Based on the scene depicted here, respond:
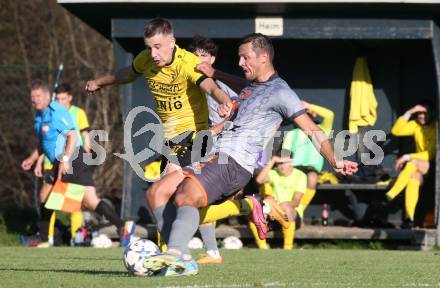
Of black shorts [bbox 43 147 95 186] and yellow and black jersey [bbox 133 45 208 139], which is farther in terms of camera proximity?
black shorts [bbox 43 147 95 186]

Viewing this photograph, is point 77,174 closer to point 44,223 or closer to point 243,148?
point 44,223

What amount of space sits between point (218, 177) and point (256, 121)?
1.64 feet

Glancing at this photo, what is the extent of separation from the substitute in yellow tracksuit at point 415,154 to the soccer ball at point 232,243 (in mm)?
1958

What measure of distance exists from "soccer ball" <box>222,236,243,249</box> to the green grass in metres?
1.85

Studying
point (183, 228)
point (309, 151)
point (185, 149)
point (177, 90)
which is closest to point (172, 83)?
point (177, 90)

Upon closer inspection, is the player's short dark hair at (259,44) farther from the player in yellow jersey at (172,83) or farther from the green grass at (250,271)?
the green grass at (250,271)

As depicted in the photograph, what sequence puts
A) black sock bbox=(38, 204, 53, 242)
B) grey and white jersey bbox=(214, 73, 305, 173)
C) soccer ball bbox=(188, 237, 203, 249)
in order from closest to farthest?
grey and white jersey bbox=(214, 73, 305, 173), soccer ball bbox=(188, 237, 203, 249), black sock bbox=(38, 204, 53, 242)

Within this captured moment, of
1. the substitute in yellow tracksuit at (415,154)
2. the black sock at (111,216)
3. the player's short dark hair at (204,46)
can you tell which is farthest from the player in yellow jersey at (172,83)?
the substitute in yellow tracksuit at (415,154)

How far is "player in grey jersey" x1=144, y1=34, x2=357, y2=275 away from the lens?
7078 mm

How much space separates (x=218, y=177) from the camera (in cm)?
723

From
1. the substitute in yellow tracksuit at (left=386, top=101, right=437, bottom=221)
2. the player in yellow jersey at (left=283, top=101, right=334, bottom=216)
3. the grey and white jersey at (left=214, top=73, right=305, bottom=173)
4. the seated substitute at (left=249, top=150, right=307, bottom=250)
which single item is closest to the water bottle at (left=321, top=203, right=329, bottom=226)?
the player in yellow jersey at (left=283, top=101, right=334, bottom=216)

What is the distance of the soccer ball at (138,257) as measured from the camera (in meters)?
Answer: 7.06

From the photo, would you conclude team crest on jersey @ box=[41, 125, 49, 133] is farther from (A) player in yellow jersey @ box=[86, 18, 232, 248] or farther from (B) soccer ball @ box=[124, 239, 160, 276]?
(B) soccer ball @ box=[124, 239, 160, 276]

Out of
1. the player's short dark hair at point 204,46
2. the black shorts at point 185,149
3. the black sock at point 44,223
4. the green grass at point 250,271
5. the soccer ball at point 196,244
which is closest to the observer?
the green grass at point 250,271
